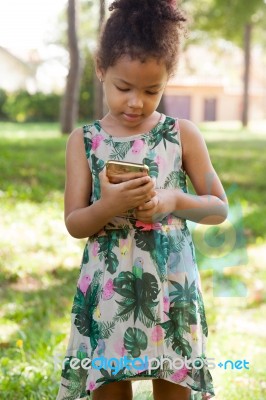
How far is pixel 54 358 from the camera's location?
3.11m

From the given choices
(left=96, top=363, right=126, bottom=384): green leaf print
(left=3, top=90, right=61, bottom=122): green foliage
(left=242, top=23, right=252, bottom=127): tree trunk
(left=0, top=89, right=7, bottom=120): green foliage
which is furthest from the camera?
(left=0, top=89, right=7, bottom=120): green foliage

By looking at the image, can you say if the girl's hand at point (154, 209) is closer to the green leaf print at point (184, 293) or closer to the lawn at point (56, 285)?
the green leaf print at point (184, 293)

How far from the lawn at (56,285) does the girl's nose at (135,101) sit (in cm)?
43

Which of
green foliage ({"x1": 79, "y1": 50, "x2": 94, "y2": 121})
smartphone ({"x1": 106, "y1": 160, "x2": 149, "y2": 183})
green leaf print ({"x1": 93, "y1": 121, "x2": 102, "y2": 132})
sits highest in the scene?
green foliage ({"x1": 79, "y1": 50, "x2": 94, "y2": 121})

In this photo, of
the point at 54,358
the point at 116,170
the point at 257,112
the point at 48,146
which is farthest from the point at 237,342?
the point at 257,112

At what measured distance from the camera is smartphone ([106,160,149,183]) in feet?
6.15

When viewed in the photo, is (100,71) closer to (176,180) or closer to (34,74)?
(176,180)

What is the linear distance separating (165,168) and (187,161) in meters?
0.09

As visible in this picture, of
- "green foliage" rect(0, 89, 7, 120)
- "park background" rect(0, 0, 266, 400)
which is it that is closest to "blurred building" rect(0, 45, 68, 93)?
"green foliage" rect(0, 89, 7, 120)

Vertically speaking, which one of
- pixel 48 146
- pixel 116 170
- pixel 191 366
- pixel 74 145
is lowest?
pixel 191 366

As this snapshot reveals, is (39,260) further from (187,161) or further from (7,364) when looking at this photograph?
(187,161)

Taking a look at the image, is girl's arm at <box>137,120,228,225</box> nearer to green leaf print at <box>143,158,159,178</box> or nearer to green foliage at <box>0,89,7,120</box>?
green leaf print at <box>143,158,159,178</box>

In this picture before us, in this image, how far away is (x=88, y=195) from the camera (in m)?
2.16

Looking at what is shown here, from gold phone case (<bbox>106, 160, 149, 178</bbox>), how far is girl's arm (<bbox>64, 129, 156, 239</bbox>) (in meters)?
0.03
